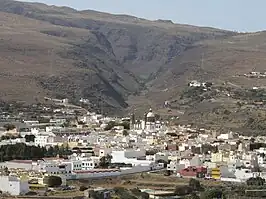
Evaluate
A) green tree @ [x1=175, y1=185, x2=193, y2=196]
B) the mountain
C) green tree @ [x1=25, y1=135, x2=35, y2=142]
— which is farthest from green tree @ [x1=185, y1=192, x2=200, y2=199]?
the mountain

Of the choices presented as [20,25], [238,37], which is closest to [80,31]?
[20,25]

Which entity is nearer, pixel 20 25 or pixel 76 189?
pixel 76 189

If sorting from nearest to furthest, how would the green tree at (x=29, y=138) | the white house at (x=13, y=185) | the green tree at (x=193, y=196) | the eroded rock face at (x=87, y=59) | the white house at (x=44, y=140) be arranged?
1. the green tree at (x=193, y=196)
2. the white house at (x=13, y=185)
3. the white house at (x=44, y=140)
4. the green tree at (x=29, y=138)
5. the eroded rock face at (x=87, y=59)

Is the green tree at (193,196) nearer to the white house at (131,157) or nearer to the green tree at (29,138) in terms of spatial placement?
the white house at (131,157)

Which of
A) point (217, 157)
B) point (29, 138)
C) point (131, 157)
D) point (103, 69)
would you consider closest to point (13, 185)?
point (131, 157)

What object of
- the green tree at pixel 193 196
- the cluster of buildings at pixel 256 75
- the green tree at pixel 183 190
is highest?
the cluster of buildings at pixel 256 75

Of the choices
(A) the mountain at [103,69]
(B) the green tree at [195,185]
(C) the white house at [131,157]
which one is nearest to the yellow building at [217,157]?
(C) the white house at [131,157]

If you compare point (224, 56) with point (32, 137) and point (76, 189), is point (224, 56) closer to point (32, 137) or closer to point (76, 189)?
point (32, 137)

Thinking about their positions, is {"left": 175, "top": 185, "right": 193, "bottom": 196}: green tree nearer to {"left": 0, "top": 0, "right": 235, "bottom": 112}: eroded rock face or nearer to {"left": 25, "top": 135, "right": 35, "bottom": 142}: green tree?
{"left": 25, "top": 135, "right": 35, "bottom": 142}: green tree
